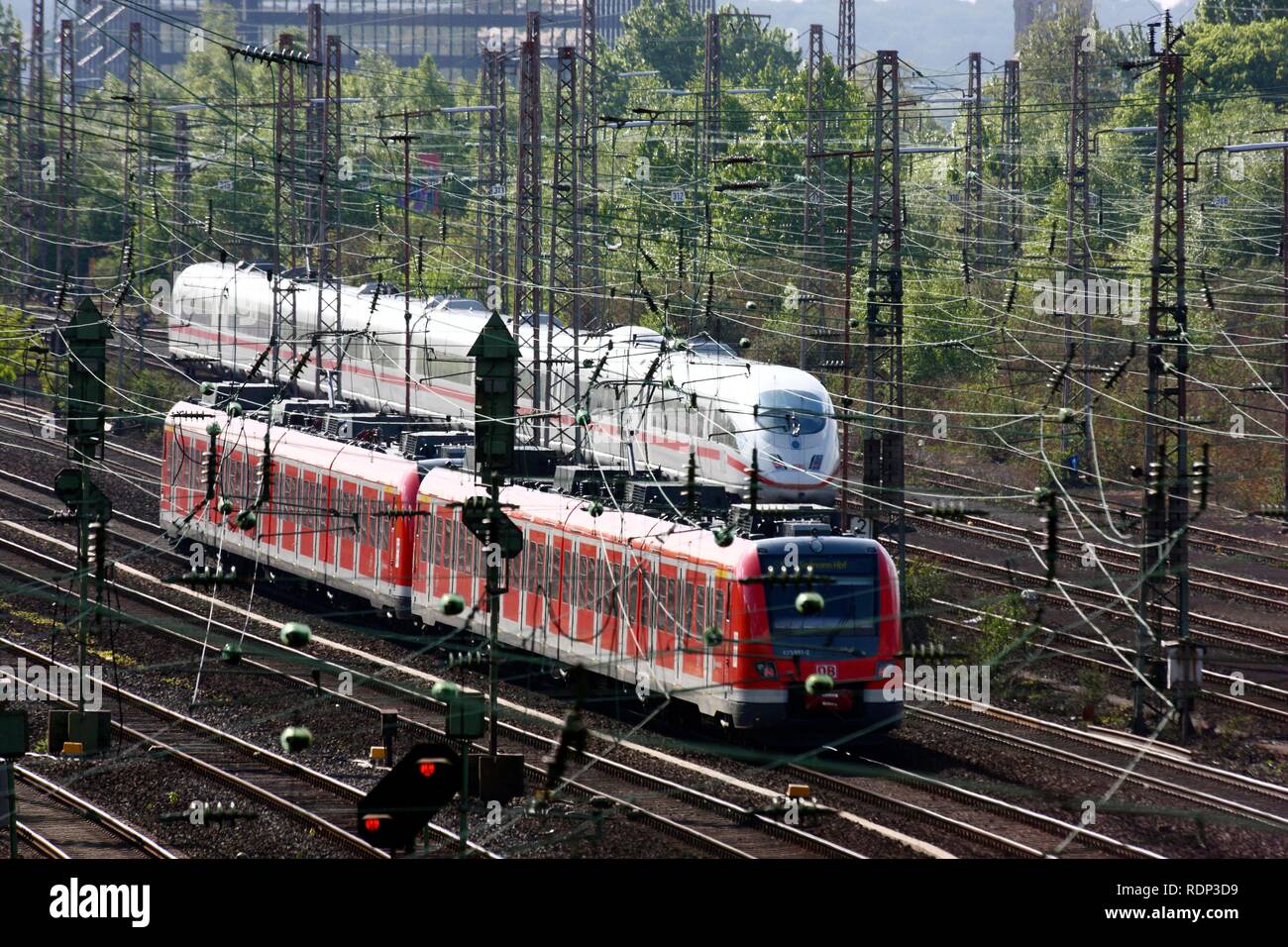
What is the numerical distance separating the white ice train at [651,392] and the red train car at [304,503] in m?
2.58

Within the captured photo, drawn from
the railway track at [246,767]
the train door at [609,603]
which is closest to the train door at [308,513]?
the railway track at [246,767]

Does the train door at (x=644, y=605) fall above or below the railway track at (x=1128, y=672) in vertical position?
above

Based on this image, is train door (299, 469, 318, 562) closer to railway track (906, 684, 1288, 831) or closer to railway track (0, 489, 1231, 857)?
railway track (0, 489, 1231, 857)

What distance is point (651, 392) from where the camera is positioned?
33.0 meters

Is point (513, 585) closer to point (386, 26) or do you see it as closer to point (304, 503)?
point (304, 503)

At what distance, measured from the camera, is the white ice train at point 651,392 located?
121 feet

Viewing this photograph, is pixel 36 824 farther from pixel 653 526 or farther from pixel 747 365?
pixel 747 365

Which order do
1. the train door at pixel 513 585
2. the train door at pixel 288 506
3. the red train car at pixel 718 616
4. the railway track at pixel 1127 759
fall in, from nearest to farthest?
the railway track at pixel 1127 759 < the red train car at pixel 718 616 < the train door at pixel 513 585 < the train door at pixel 288 506

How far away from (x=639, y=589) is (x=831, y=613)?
2.88 m

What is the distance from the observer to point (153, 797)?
75.5 feet

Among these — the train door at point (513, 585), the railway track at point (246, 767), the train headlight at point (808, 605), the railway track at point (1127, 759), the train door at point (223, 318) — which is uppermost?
the train door at point (223, 318)

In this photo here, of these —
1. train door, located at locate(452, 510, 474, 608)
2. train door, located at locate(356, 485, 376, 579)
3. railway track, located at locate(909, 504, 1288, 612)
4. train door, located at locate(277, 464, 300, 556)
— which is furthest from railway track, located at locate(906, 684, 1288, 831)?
train door, located at locate(277, 464, 300, 556)

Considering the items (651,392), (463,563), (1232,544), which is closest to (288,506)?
(463,563)

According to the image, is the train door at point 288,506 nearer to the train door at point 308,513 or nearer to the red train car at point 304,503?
the red train car at point 304,503
